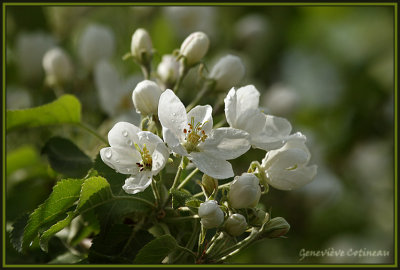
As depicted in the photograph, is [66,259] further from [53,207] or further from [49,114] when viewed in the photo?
[49,114]

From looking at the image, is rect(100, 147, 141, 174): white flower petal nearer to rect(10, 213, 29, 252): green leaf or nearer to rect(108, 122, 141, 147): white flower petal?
rect(108, 122, 141, 147): white flower petal

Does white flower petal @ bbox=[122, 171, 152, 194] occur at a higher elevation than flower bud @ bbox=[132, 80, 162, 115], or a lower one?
lower

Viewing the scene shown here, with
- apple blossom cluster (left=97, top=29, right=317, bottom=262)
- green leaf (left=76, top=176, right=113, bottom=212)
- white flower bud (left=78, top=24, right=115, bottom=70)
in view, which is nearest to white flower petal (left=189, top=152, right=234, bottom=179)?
apple blossom cluster (left=97, top=29, right=317, bottom=262)

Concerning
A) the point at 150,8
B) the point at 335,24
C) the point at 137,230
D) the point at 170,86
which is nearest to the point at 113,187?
the point at 137,230

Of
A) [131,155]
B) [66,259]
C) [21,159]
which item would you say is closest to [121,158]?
[131,155]

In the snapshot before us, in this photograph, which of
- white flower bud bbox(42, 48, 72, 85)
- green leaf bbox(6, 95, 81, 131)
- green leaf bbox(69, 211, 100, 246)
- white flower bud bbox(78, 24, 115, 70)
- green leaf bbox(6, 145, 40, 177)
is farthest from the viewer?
white flower bud bbox(78, 24, 115, 70)

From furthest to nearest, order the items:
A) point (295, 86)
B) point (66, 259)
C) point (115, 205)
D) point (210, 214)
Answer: point (295, 86), point (66, 259), point (115, 205), point (210, 214)

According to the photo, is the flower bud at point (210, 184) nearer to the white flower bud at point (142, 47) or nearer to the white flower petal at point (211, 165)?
the white flower petal at point (211, 165)
